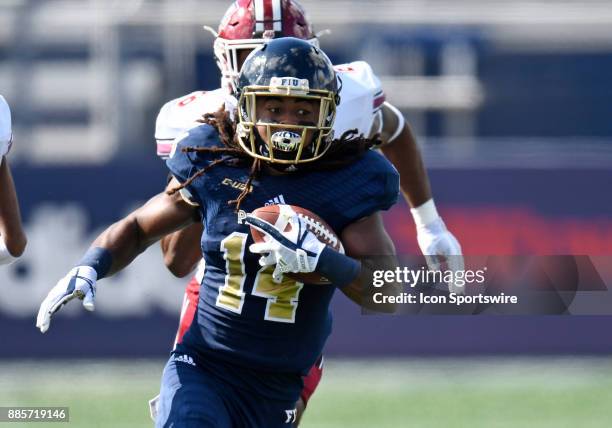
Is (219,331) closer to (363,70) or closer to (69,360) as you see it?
(363,70)

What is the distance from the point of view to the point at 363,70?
5.25m

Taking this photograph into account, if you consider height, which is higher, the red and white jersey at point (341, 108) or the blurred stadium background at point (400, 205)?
the red and white jersey at point (341, 108)

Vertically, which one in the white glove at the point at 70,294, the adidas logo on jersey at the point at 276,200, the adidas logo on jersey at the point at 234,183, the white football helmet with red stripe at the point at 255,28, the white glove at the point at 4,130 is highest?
the white football helmet with red stripe at the point at 255,28

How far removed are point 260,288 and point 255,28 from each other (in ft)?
4.49

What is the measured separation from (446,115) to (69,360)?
4.01 m

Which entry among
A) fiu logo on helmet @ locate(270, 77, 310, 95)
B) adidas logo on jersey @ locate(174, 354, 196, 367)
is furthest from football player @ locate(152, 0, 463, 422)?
fiu logo on helmet @ locate(270, 77, 310, 95)

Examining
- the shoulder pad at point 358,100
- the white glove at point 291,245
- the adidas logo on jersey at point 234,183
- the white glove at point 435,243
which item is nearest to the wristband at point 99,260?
the adidas logo on jersey at point 234,183

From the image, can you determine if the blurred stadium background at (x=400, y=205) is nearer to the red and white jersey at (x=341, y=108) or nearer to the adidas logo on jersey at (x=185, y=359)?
the red and white jersey at (x=341, y=108)

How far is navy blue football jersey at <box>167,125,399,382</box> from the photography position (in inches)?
152

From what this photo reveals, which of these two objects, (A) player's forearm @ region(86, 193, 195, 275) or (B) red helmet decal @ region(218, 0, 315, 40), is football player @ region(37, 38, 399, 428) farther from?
(B) red helmet decal @ region(218, 0, 315, 40)

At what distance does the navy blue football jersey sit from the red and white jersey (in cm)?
85

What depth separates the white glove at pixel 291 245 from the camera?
3479 mm

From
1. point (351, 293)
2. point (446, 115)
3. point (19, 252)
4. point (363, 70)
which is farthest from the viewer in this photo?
point (446, 115)

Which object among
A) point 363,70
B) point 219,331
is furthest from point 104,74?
point 219,331
